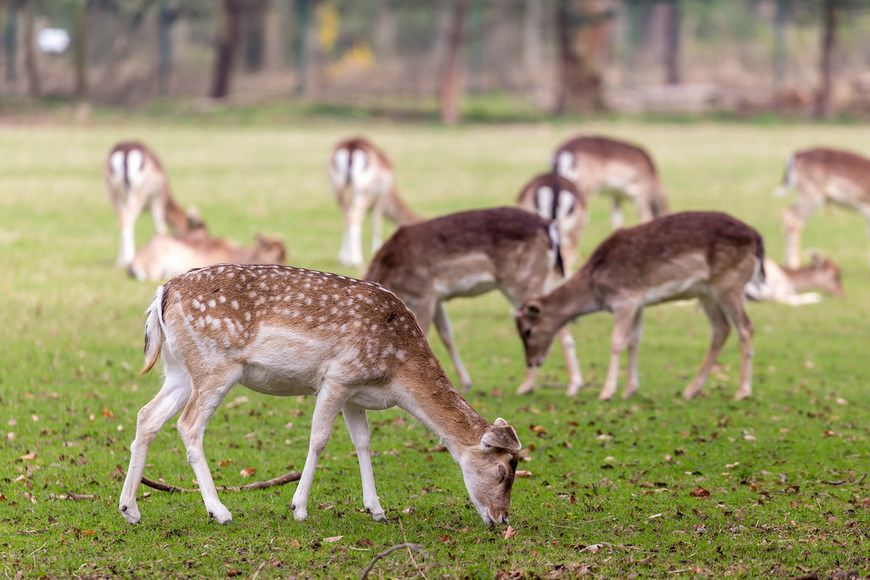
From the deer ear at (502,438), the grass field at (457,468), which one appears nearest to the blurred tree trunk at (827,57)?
the grass field at (457,468)

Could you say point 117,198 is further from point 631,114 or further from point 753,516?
point 631,114

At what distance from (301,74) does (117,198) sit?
26.1 m

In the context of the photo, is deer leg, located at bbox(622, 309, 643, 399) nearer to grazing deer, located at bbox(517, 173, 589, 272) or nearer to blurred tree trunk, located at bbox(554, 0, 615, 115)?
grazing deer, located at bbox(517, 173, 589, 272)

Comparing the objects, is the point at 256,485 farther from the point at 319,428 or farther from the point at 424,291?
the point at 424,291

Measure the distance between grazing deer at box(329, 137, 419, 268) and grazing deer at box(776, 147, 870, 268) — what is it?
16.9 feet

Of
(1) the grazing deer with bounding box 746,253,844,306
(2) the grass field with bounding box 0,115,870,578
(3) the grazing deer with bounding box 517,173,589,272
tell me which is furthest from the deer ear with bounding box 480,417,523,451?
(1) the grazing deer with bounding box 746,253,844,306

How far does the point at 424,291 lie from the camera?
8.71m

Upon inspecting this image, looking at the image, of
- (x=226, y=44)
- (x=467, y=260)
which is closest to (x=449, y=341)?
(x=467, y=260)

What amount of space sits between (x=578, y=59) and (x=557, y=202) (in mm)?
25291

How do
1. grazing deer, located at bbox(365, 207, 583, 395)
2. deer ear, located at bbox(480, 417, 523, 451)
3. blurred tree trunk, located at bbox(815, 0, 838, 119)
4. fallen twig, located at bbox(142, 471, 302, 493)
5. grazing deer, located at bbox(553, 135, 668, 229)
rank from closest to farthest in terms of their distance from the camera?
deer ear, located at bbox(480, 417, 523, 451)
fallen twig, located at bbox(142, 471, 302, 493)
grazing deer, located at bbox(365, 207, 583, 395)
grazing deer, located at bbox(553, 135, 668, 229)
blurred tree trunk, located at bbox(815, 0, 838, 119)

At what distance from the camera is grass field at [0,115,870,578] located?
5023 millimetres

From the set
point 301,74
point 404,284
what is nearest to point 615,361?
point 404,284

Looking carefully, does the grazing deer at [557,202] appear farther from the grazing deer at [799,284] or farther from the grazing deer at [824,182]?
the grazing deer at [824,182]

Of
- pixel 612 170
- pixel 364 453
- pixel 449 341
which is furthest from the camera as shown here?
pixel 612 170
